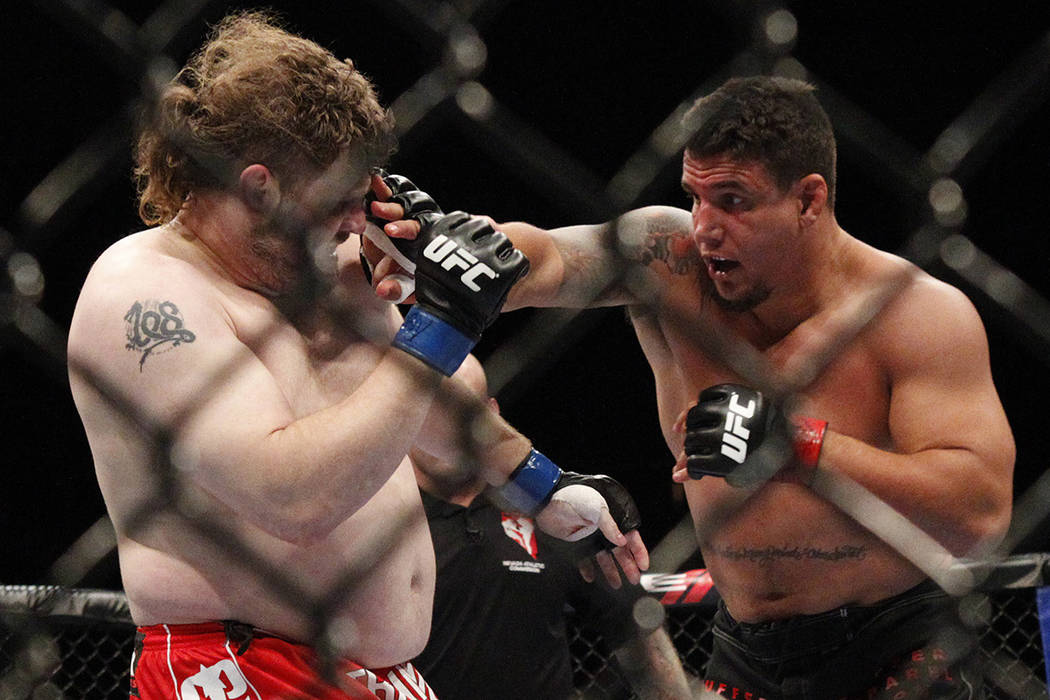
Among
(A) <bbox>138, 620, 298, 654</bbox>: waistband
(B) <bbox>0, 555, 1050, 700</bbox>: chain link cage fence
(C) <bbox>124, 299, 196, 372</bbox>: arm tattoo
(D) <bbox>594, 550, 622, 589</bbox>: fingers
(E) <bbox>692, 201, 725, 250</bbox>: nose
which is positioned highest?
(E) <bbox>692, 201, 725, 250</bbox>: nose

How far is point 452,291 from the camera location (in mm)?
1125

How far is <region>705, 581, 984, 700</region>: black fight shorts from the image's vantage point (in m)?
1.71

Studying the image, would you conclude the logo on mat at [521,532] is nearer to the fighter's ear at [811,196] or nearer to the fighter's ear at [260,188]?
the fighter's ear at [811,196]

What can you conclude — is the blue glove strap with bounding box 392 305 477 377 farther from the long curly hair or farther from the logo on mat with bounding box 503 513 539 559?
the logo on mat with bounding box 503 513 539 559

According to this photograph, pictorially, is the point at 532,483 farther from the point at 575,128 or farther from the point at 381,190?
the point at 575,128

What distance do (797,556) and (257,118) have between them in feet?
3.46

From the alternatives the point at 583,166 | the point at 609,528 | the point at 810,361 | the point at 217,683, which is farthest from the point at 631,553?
the point at 583,166

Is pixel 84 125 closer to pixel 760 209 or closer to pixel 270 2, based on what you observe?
pixel 270 2

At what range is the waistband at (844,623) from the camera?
68.4 inches

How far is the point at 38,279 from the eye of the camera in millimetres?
Result: 874

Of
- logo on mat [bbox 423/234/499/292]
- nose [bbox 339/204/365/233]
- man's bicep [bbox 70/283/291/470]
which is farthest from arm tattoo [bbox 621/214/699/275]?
man's bicep [bbox 70/283/291/470]

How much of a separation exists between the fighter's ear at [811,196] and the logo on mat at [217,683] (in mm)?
1065

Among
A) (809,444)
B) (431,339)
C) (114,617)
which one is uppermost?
(431,339)

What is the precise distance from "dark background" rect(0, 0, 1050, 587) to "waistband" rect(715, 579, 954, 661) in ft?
2.47
